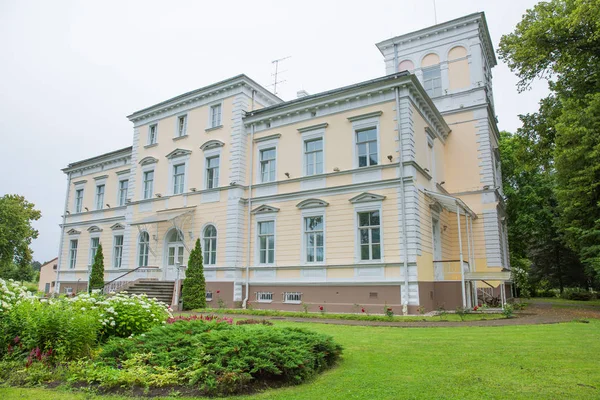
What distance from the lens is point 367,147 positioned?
18969 mm

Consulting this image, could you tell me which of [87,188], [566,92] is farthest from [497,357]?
[87,188]

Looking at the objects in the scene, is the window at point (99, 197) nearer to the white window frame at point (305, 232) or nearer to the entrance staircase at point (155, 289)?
the entrance staircase at point (155, 289)

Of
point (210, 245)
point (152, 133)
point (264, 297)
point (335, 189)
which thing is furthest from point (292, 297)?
point (152, 133)

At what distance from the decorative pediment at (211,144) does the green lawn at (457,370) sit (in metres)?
15.1

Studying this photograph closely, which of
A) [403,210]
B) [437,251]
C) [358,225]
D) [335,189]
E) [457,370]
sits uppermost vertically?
[335,189]

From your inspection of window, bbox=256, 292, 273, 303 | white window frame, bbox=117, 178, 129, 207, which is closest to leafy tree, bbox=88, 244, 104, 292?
white window frame, bbox=117, 178, 129, 207

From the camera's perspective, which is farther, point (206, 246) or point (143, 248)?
point (143, 248)

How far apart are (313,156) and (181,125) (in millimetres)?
9244

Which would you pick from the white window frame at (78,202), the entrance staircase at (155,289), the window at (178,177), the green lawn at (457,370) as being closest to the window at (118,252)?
the white window frame at (78,202)

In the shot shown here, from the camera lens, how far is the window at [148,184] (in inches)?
1018

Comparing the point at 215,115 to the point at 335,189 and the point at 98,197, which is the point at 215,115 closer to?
the point at 335,189

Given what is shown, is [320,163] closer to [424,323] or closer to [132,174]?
[424,323]

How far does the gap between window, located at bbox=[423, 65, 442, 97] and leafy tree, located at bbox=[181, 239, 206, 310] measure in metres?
15.6

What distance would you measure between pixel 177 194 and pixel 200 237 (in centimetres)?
320
